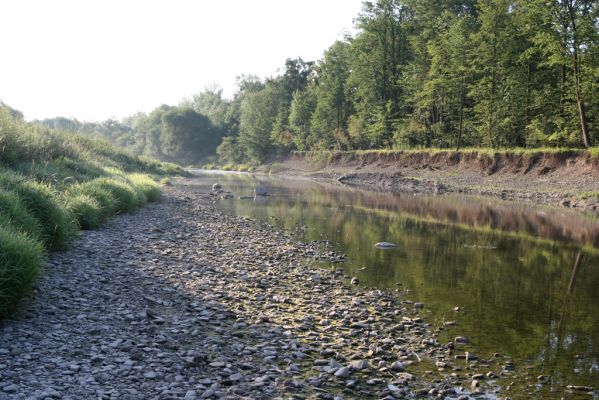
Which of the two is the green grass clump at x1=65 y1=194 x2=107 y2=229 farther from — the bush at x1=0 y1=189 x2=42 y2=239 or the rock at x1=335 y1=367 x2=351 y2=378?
the rock at x1=335 y1=367 x2=351 y2=378

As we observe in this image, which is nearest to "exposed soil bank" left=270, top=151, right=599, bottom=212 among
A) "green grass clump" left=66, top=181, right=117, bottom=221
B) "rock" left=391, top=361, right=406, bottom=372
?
"rock" left=391, top=361, right=406, bottom=372

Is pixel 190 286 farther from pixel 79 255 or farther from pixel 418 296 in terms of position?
pixel 418 296

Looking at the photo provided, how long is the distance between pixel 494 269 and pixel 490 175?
3495 cm

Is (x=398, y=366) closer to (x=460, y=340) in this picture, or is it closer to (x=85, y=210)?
(x=460, y=340)

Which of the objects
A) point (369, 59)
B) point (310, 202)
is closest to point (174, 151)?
point (369, 59)

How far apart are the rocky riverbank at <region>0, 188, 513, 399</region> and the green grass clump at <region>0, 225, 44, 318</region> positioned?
0.34 meters

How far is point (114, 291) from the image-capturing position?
32.1 ft

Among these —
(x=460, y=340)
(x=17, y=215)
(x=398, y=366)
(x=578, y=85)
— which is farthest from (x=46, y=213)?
(x=578, y=85)

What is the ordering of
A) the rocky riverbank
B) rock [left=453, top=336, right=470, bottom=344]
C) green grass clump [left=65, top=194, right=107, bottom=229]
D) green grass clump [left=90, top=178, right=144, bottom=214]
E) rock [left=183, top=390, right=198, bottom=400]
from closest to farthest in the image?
rock [left=183, top=390, right=198, bottom=400] < the rocky riverbank < rock [left=453, top=336, right=470, bottom=344] < green grass clump [left=65, top=194, right=107, bottom=229] < green grass clump [left=90, top=178, right=144, bottom=214]

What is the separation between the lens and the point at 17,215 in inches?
424

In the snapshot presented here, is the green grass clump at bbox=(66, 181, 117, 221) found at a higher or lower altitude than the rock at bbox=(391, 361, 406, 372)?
higher

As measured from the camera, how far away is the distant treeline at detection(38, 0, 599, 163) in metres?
41.6

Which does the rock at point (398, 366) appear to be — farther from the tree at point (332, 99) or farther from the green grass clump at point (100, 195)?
the tree at point (332, 99)

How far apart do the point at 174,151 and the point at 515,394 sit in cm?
14855
